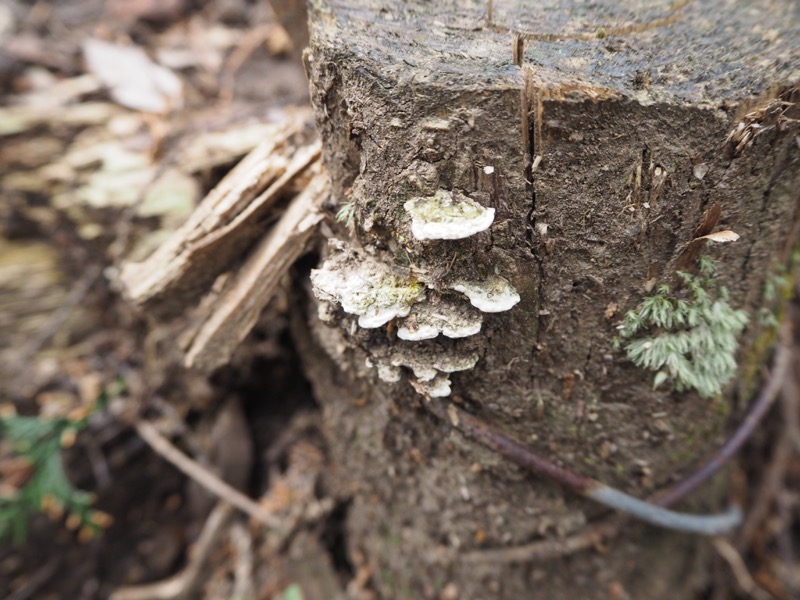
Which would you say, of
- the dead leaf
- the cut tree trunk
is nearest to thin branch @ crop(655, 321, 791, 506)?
the cut tree trunk

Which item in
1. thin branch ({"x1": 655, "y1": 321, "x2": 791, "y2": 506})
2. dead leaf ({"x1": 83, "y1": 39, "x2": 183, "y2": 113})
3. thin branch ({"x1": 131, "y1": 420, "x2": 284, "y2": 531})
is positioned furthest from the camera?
dead leaf ({"x1": 83, "y1": 39, "x2": 183, "y2": 113})

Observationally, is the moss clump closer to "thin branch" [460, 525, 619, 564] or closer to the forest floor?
"thin branch" [460, 525, 619, 564]

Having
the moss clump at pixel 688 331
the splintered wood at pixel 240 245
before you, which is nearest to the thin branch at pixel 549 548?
the moss clump at pixel 688 331

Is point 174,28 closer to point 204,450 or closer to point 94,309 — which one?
point 94,309

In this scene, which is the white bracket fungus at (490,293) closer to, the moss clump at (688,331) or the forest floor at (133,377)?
the moss clump at (688,331)

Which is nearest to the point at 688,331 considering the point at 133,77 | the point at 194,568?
the point at 194,568

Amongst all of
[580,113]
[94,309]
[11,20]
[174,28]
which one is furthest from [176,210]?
[580,113]
